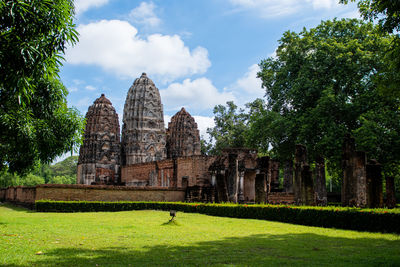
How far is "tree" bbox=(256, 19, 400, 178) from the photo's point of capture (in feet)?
71.4

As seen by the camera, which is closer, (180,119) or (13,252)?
(13,252)

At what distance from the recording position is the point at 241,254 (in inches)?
282

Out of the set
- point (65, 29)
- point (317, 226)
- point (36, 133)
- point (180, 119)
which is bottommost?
point (317, 226)

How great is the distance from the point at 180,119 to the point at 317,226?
39.3m

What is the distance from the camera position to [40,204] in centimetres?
1969

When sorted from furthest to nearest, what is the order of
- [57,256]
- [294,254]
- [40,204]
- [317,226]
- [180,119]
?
[180,119] → [40,204] → [317,226] → [294,254] → [57,256]

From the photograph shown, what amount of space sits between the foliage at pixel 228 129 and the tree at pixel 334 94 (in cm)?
2161

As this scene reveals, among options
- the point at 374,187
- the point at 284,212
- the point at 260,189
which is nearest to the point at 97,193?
the point at 260,189

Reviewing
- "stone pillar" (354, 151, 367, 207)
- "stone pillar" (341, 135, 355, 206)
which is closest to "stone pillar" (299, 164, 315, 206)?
"stone pillar" (341, 135, 355, 206)

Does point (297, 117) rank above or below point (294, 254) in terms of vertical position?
above

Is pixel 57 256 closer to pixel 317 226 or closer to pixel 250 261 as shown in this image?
Answer: pixel 250 261

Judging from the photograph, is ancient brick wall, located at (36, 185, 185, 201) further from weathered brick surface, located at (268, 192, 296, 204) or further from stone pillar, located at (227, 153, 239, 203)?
weathered brick surface, located at (268, 192, 296, 204)

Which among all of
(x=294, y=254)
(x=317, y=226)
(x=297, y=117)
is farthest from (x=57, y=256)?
(x=297, y=117)

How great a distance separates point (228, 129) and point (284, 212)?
3745cm
